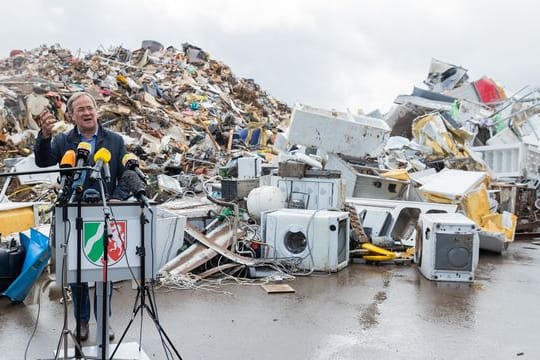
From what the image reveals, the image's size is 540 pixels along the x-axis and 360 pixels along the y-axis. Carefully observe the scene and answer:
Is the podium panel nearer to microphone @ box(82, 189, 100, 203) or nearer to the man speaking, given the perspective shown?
microphone @ box(82, 189, 100, 203)

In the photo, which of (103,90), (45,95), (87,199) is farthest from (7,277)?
(103,90)

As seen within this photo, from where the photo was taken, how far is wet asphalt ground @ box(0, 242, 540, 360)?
3912mm

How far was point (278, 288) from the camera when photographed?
551cm

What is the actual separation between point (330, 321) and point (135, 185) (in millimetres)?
2395

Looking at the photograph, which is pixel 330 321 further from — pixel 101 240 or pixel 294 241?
pixel 101 240

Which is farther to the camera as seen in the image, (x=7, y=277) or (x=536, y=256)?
(x=536, y=256)

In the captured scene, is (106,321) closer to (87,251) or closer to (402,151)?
(87,251)

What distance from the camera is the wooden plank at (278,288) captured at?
213 inches

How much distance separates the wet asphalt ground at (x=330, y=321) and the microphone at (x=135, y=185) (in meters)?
1.44

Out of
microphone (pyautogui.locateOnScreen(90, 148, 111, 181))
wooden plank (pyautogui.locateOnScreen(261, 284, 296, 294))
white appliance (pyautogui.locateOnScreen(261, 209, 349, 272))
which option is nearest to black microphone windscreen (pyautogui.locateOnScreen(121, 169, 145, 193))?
microphone (pyautogui.locateOnScreen(90, 148, 111, 181))

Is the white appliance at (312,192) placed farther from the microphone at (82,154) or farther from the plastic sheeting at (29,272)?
the microphone at (82,154)

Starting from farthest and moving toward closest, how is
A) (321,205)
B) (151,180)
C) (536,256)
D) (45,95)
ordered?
1. (45,95)
2. (151,180)
3. (536,256)
4. (321,205)

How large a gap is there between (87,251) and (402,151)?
10.5 m

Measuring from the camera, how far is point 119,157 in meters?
3.69
